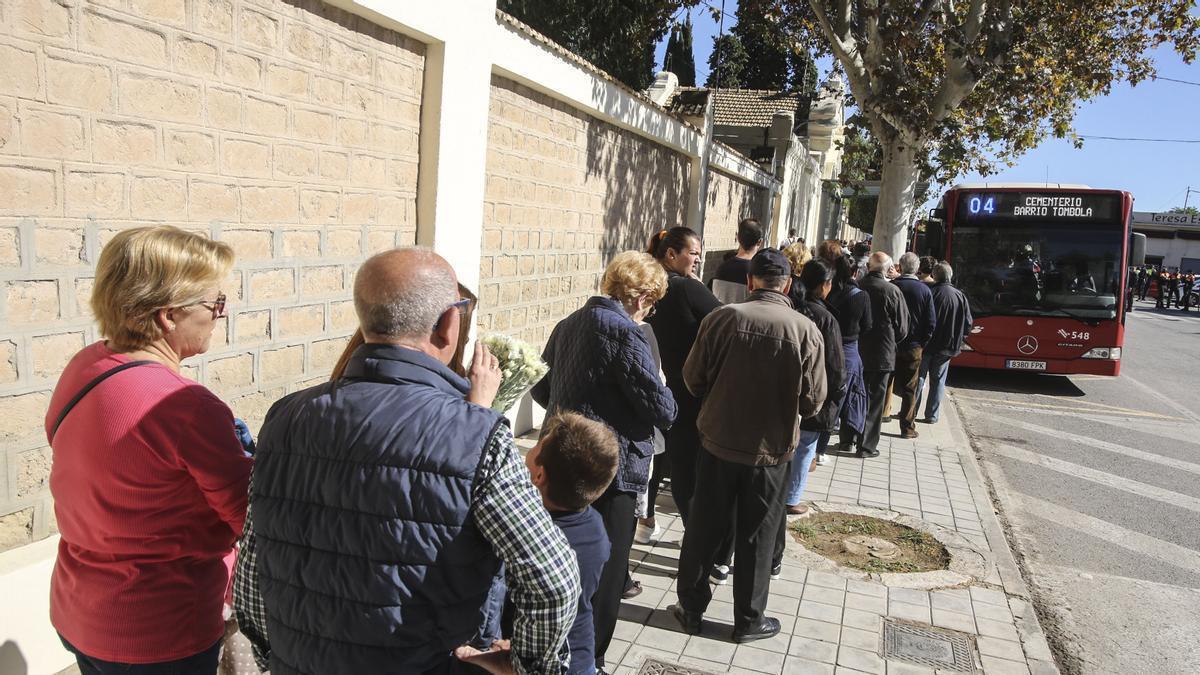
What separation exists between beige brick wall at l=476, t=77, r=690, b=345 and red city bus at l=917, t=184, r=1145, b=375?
18.6 feet

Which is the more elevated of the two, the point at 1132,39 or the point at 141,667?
the point at 1132,39

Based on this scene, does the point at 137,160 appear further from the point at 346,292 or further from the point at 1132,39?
the point at 1132,39

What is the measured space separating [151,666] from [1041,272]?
12.7 m

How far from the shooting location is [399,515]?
1.64 meters

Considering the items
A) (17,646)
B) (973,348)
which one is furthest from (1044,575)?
(973,348)

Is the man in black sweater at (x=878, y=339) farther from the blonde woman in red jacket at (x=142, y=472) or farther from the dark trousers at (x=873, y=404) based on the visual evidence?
the blonde woman in red jacket at (x=142, y=472)

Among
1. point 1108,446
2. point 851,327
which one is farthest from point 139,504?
point 1108,446

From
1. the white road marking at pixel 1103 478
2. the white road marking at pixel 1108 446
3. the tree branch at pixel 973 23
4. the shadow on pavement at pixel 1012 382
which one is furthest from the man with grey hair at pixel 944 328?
the tree branch at pixel 973 23

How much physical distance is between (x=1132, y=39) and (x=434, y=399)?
15.3m

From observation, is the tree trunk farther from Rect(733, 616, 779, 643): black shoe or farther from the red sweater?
the red sweater

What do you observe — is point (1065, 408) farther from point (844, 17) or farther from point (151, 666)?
point (151, 666)

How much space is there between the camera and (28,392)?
279 cm

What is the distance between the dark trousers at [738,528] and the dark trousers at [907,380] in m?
5.11

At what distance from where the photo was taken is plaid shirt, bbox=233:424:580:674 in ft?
5.52
